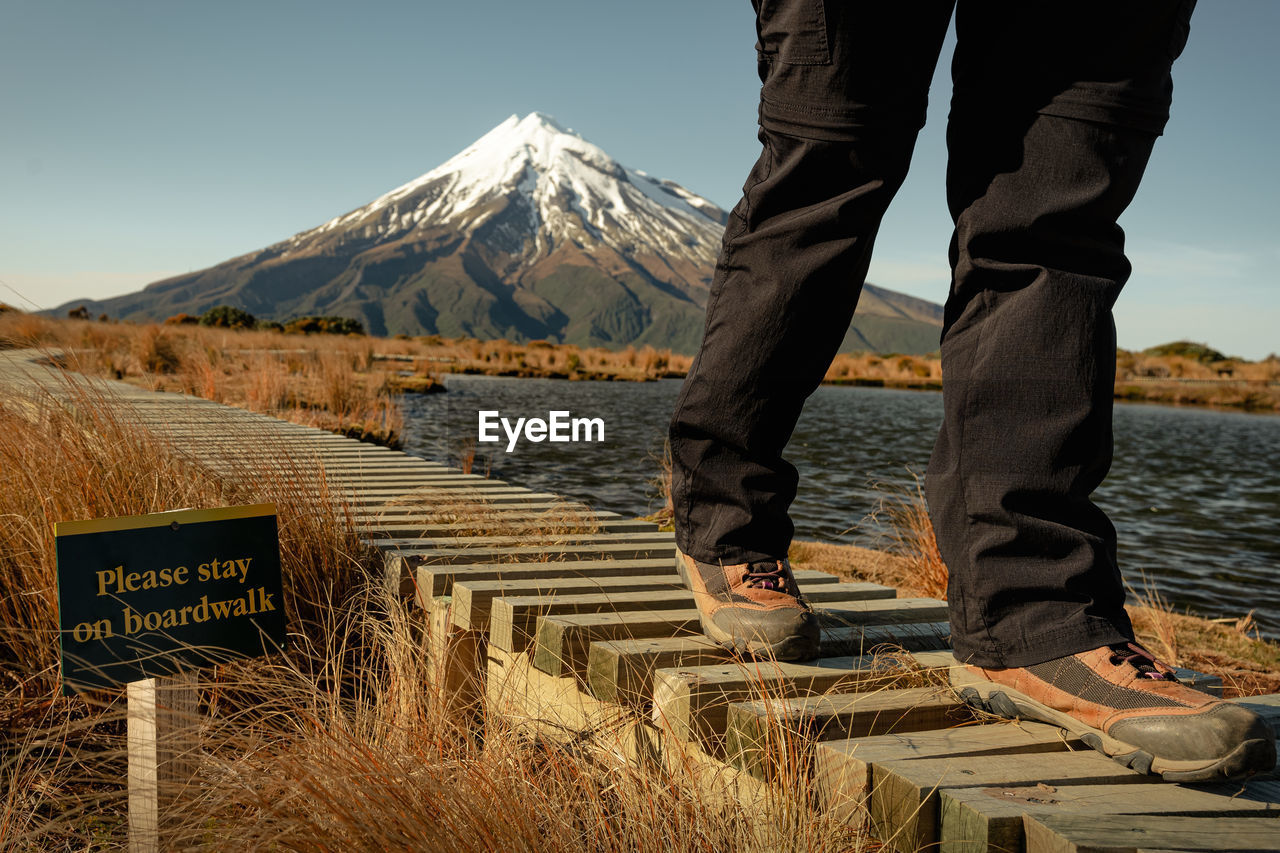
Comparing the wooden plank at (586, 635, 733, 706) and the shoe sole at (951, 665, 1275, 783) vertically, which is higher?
the shoe sole at (951, 665, 1275, 783)

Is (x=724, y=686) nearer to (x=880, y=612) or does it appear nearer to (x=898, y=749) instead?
(x=898, y=749)

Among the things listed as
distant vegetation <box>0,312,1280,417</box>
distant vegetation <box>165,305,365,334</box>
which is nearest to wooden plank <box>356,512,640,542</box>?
distant vegetation <box>0,312,1280,417</box>

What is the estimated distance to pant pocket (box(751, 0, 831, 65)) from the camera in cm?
122

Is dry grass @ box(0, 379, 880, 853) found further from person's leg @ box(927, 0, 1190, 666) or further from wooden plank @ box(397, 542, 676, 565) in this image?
person's leg @ box(927, 0, 1190, 666)

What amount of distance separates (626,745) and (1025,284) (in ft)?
3.13

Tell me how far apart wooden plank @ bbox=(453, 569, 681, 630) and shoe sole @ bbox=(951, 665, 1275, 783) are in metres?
0.77

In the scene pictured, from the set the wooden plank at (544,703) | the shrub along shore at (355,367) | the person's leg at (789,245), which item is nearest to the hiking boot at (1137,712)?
the person's leg at (789,245)

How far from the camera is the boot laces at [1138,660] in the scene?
113 centimetres

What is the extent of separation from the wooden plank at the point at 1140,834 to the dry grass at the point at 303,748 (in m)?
0.22

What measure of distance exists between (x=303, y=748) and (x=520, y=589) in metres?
0.74

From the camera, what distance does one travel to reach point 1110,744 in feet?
3.60

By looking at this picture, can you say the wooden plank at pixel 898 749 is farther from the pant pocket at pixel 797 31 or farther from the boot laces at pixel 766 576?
the pant pocket at pixel 797 31

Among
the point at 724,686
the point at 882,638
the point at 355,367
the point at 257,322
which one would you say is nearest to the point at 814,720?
the point at 724,686

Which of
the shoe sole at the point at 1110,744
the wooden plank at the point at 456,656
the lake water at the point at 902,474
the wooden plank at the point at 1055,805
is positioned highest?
the shoe sole at the point at 1110,744
